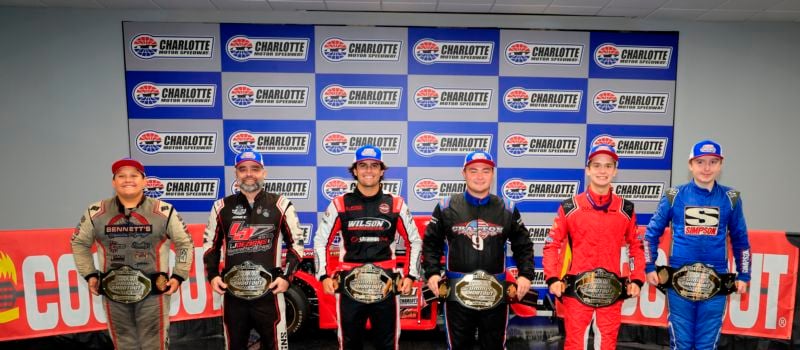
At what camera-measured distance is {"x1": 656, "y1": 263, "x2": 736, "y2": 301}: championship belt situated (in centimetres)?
255

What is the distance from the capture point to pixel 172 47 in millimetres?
4180

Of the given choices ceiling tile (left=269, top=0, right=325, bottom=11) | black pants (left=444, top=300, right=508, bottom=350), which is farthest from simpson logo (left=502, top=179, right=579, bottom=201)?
ceiling tile (left=269, top=0, right=325, bottom=11)

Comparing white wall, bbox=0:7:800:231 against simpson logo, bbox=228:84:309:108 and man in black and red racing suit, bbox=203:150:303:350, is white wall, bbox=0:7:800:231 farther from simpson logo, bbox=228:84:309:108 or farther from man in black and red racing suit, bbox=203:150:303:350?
man in black and red racing suit, bbox=203:150:303:350

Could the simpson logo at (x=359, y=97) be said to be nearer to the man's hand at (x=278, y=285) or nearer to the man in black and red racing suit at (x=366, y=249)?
the man in black and red racing suit at (x=366, y=249)

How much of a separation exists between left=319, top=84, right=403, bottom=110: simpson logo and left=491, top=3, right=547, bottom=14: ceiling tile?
1.29m

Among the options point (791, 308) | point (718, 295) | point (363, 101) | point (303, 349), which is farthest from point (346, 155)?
point (791, 308)

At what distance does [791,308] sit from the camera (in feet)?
10.5

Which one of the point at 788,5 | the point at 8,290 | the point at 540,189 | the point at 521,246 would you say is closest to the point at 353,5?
the point at 540,189

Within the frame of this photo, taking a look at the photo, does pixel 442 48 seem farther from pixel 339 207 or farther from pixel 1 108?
pixel 1 108

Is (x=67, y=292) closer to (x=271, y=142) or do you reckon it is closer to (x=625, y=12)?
(x=271, y=142)

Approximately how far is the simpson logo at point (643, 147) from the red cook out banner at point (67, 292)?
1.34 m

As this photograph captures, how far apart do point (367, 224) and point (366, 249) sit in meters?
0.17

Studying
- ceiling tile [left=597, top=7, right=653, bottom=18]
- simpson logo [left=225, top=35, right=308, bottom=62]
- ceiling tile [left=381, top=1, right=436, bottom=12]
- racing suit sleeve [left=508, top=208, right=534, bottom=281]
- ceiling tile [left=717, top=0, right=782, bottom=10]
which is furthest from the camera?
simpson logo [left=225, top=35, right=308, bottom=62]

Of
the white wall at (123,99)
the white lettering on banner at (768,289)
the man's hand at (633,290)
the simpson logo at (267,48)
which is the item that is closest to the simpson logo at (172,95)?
the white wall at (123,99)
